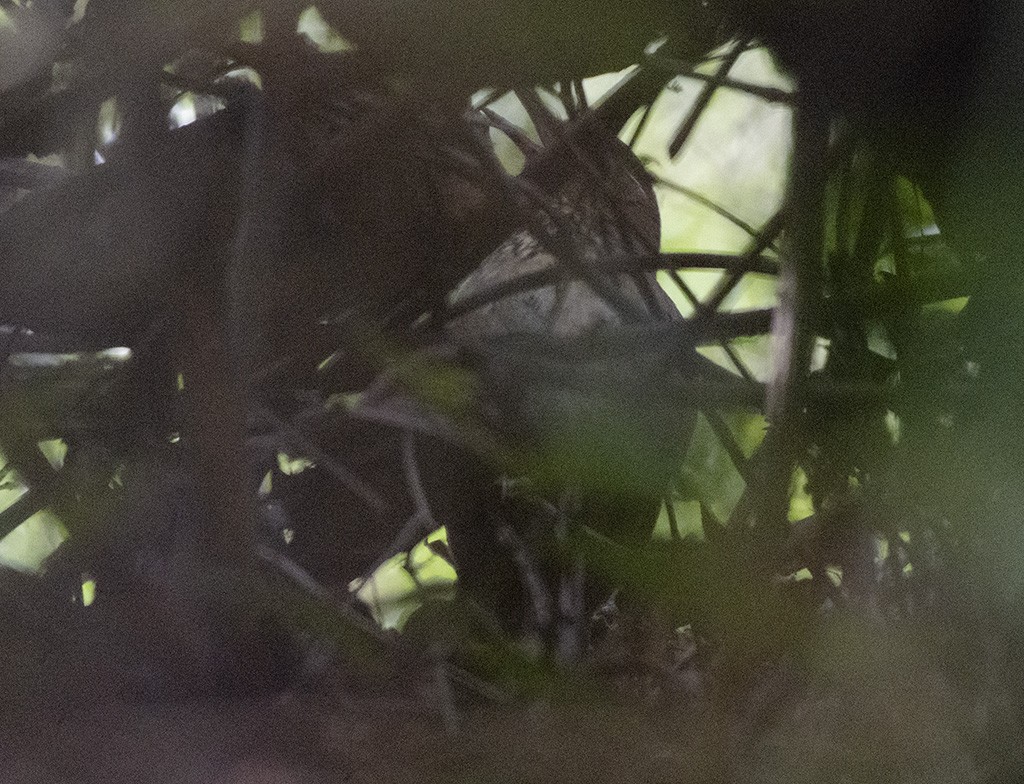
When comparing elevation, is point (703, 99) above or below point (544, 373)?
above

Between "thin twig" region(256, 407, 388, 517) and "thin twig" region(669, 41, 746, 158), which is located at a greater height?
"thin twig" region(669, 41, 746, 158)

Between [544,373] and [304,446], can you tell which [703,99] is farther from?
[304,446]

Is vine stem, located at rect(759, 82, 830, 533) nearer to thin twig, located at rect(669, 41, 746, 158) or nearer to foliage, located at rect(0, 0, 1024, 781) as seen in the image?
foliage, located at rect(0, 0, 1024, 781)

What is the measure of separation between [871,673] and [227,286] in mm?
393

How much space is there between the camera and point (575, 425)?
69cm

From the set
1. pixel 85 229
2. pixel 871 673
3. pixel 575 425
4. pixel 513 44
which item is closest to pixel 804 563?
pixel 871 673

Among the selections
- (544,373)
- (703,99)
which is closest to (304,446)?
(544,373)

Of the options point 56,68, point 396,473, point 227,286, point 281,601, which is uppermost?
point 56,68

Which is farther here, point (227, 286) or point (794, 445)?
point (227, 286)

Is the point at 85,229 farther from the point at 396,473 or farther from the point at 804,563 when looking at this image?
the point at 804,563

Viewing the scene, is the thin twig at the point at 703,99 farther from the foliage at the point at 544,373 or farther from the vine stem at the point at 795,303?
the vine stem at the point at 795,303

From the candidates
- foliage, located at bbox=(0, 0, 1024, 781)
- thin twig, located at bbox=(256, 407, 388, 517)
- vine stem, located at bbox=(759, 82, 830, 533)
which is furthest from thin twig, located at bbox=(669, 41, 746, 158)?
thin twig, located at bbox=(256, 407, 388, 517)

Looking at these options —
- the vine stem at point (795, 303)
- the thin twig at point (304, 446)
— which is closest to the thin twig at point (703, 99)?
the vine stem at point (795, 303)

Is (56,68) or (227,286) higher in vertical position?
(56,68)
